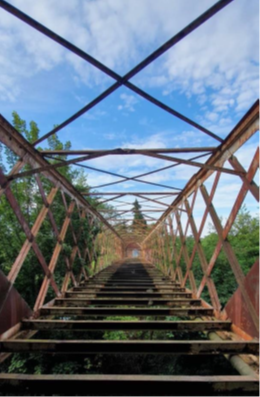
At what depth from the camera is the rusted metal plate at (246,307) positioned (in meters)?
2.43

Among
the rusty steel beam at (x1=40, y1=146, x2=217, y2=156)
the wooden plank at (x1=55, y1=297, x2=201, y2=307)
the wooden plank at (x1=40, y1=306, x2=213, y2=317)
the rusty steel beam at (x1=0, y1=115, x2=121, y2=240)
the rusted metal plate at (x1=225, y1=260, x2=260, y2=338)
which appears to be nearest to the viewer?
the rusted metal plate at (x1=225, y1=260, x2=260, y2=338)

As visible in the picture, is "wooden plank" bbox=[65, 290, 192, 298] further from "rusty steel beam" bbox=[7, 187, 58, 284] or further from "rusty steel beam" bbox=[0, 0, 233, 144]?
"rusty steel beam" bbox=[0, 0, 233, 144]

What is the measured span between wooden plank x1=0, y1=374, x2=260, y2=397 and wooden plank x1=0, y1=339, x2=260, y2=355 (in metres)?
0.46

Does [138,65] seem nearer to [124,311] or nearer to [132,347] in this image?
[132,347]

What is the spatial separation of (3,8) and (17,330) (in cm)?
332

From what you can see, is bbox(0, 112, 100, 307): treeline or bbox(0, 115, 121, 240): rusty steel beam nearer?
bbox(0, 115, 121, 240): rusty steel beam

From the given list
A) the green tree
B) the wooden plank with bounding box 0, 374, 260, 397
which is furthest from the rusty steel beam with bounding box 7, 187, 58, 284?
the green tree

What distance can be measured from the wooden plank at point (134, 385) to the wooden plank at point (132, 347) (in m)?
0.46

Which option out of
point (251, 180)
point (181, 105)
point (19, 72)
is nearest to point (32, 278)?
point (19, 72)

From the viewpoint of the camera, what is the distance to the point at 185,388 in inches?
70.6

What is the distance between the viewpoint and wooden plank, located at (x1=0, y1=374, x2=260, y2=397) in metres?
1.77

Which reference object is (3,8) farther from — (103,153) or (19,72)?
(103,153)

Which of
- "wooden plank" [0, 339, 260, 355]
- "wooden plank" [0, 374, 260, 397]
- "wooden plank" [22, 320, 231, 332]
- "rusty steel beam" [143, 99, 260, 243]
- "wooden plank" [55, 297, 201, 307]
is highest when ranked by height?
"rusty steel beam" [143, 99, 260, 243]

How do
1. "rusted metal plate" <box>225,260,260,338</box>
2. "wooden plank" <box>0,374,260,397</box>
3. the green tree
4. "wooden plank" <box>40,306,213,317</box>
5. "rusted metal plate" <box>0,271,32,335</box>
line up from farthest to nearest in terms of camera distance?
the green tree → "wooden plank" <box>40,306,213,317</box> → "rusted metal plate" <box>0,271,32,335</box> → "rusted metal plate" <box>225,260,260,338</box> → "wooden plank" <box>0,374,260,397</box>
